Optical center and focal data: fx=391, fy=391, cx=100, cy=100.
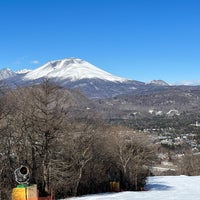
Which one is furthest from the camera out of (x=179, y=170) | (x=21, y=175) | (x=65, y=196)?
(x=179, y=170)

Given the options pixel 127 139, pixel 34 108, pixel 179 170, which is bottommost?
pixel 179 170

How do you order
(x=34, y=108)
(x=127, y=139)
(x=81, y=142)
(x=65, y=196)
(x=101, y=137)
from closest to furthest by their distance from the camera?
(x=34, y=108) → (x=65, y=196) → (x=81, y=142) → (x=101, y=137) → (x=127, y=139)

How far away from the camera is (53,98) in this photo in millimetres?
23766

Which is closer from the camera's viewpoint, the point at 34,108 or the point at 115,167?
the point at 34,108

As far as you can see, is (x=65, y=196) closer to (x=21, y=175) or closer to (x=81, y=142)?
(x=81, y=142)

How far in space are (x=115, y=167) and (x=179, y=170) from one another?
4197 centimetres

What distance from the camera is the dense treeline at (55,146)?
933 inches

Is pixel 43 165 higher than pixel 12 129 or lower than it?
lower

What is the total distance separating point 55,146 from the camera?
25.8 metres

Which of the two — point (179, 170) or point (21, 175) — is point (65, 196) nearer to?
point (21, 175)

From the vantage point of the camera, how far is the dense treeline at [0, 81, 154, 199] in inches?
933

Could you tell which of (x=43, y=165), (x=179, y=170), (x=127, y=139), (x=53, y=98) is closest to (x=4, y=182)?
(x=43, y=165)

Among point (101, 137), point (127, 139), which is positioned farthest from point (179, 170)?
point (101, 137)

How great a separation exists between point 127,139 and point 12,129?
1620 cm
